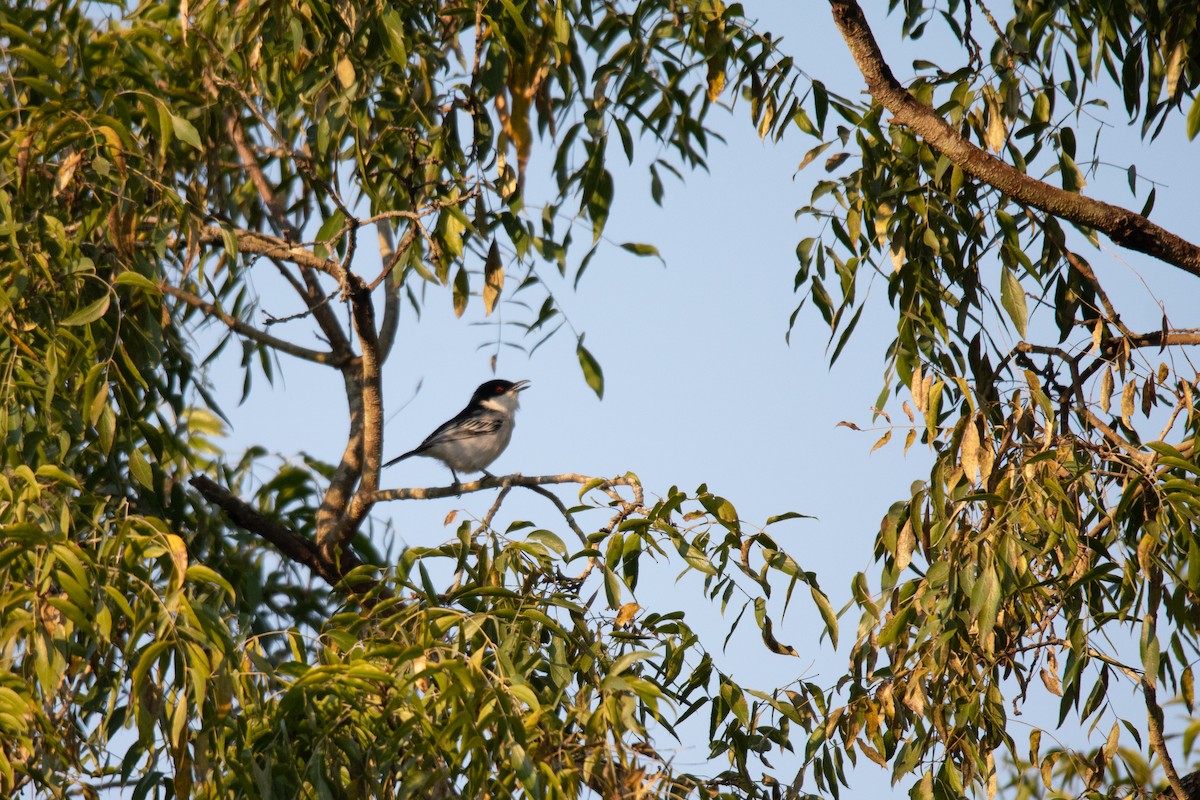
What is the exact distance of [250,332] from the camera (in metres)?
5.64

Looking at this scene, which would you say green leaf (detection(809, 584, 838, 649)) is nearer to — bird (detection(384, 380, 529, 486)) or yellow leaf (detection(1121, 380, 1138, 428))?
yellow leaf (detection(1121, 380, 1138, 428))

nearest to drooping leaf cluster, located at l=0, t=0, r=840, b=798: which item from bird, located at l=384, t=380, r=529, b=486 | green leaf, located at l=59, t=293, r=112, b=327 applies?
green leaf, located at l=59, t=293, r=112, b=327

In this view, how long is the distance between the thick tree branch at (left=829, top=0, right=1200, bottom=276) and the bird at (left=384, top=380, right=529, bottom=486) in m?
6.23

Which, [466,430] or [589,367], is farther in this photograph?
[466,430]

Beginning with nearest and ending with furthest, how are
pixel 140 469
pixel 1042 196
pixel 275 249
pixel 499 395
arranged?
pixel 140 469 → pixel 1042 196 → pixel 275 249 → pixel 499 395

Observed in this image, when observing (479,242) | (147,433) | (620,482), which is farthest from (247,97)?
(620,482)

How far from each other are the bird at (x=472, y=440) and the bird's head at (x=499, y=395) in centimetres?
1

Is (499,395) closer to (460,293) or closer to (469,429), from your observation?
(469,429)

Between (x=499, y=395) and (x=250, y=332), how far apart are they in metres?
5.27

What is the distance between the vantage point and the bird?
396 inches

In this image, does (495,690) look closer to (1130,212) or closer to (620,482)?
(620,482)

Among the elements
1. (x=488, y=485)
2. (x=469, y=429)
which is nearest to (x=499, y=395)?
(x=469, y=429)

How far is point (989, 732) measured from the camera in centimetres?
351

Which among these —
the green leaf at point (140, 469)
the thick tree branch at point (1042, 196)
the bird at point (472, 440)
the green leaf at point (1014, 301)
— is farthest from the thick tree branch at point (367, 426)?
the bird at point (472, 440)
